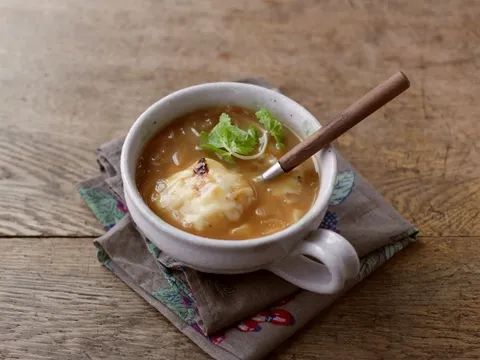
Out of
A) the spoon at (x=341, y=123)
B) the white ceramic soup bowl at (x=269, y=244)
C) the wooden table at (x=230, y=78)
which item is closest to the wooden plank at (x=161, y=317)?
the wooden table at (x=230, y=78)

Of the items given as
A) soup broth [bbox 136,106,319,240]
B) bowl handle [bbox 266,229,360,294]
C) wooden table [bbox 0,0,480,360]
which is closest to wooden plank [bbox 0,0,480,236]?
wooden table [bbox 0,0,480,360]

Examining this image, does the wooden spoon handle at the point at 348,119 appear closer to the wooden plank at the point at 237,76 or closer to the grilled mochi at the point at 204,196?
the grilled mochi at the point at 204,196

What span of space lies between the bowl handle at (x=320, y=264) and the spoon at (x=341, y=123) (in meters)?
0.15

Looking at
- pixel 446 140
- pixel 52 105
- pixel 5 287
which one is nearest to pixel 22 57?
pixel 52 105

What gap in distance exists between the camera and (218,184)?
3.36ft

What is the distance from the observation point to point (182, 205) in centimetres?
103

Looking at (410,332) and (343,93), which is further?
(343,93)

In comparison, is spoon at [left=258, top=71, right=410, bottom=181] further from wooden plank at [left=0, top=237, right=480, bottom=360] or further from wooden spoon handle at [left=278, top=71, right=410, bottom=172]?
wooden plank at [left=0, top=237, right=480, bottom=360]

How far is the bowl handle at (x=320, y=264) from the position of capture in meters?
0.96

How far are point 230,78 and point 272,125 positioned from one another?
0.43 meters

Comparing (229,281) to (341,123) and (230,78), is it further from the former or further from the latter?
(230,78)

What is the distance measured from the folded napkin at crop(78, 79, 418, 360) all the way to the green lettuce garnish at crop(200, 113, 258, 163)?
22 centimetres

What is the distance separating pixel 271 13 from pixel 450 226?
854mm

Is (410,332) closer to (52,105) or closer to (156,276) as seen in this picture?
(156,276)
